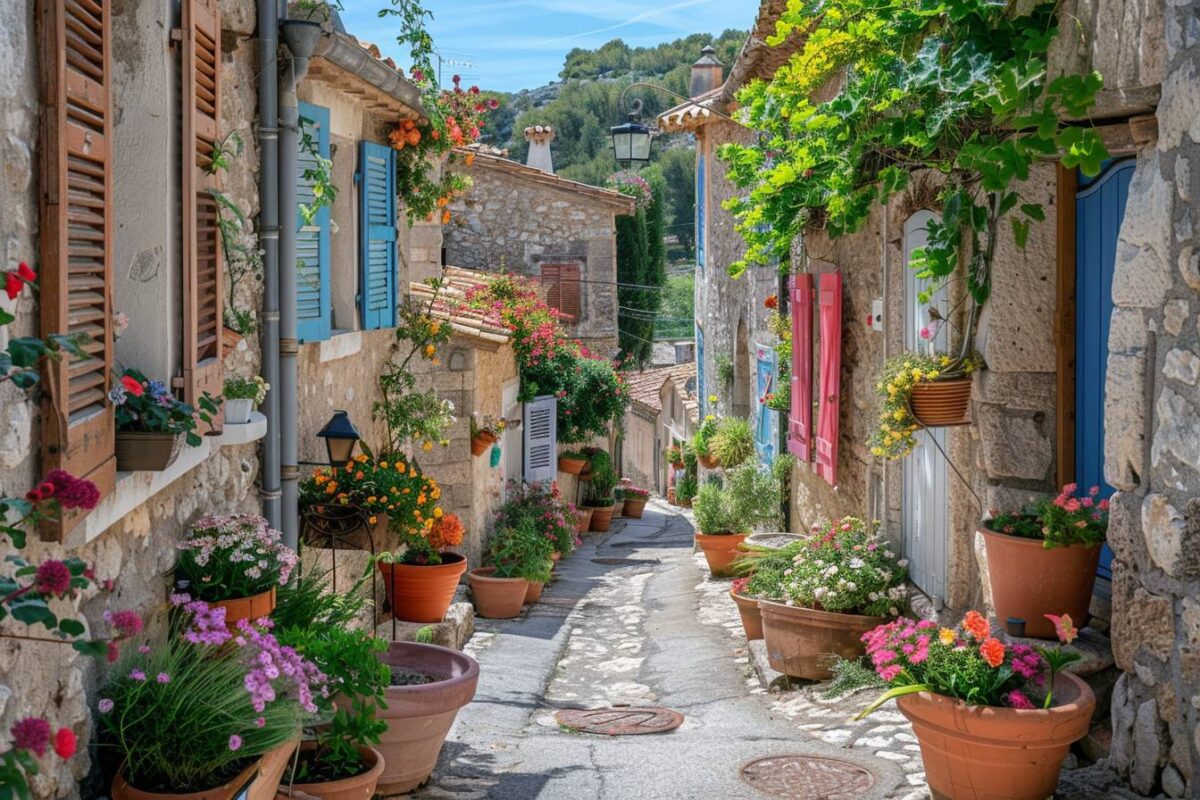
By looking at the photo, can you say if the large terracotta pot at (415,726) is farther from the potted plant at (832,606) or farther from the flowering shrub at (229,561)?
the potted plant at (832,606)

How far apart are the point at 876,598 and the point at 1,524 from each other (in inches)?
211

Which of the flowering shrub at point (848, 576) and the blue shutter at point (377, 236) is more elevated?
the blue shutter at point (377, 236)

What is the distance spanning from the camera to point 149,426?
371 centimetres

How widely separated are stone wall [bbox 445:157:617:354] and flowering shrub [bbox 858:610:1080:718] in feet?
52.9

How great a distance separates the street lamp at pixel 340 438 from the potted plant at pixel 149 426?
2.57m

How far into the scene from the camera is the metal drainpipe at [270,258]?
582 centimetres

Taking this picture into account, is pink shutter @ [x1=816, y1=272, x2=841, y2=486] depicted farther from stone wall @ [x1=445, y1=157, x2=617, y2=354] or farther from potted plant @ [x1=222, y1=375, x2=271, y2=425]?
stone wall @ [x1=445, y1=157, x2=617, y2=354]

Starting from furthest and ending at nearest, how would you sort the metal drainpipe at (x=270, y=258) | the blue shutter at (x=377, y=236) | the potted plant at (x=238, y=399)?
the blue shutter at (x=377, y=236) < the metal drainpipe at (x=270, y=258) < the potted plant at (x=238, y=399)

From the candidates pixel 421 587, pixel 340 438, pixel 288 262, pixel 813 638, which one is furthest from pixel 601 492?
pixel 288 262

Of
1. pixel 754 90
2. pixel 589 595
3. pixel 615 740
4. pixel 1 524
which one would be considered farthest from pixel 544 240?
pixel 1 524

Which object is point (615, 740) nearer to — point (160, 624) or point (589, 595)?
point (160, 624)

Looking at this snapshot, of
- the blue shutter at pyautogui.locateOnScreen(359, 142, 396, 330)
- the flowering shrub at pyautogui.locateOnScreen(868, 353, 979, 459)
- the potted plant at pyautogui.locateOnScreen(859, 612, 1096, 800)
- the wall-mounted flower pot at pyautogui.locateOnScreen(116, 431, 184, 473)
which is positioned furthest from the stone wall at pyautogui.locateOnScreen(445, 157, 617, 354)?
the wall-mounted flower pot at pyautogui.locateOnScreen(116, 431, 184, 473)

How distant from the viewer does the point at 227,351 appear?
5145 millimetres

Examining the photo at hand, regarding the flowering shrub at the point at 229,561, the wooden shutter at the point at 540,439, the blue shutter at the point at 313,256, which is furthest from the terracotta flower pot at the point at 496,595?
the flowering shrub at the point at 229,561
